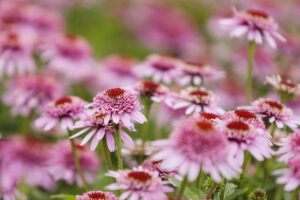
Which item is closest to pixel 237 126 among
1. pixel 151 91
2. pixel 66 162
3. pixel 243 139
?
→ pixel 243 139


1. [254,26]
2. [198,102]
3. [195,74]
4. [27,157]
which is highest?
[254,26]

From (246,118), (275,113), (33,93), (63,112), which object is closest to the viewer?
(246,118)

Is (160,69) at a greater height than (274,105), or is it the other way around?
(160,69)

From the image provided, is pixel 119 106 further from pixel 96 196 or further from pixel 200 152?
pixel 200 152

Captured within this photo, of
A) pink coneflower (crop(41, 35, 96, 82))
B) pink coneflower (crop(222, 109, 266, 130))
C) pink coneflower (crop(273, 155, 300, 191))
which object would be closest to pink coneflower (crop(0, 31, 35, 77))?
pink coneflower (crop(41, 35, 96, 82))

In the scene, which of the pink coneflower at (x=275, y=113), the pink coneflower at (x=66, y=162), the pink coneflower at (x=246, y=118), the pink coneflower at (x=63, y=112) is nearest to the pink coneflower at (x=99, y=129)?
the pink coneflower at (x=63, y=112)

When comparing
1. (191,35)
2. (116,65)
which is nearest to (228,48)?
(191,35)

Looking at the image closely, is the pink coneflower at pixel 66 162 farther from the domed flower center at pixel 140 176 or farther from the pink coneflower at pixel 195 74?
the domed flower center at pixel 140 176

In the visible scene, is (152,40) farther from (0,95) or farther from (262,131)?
(262,131)
